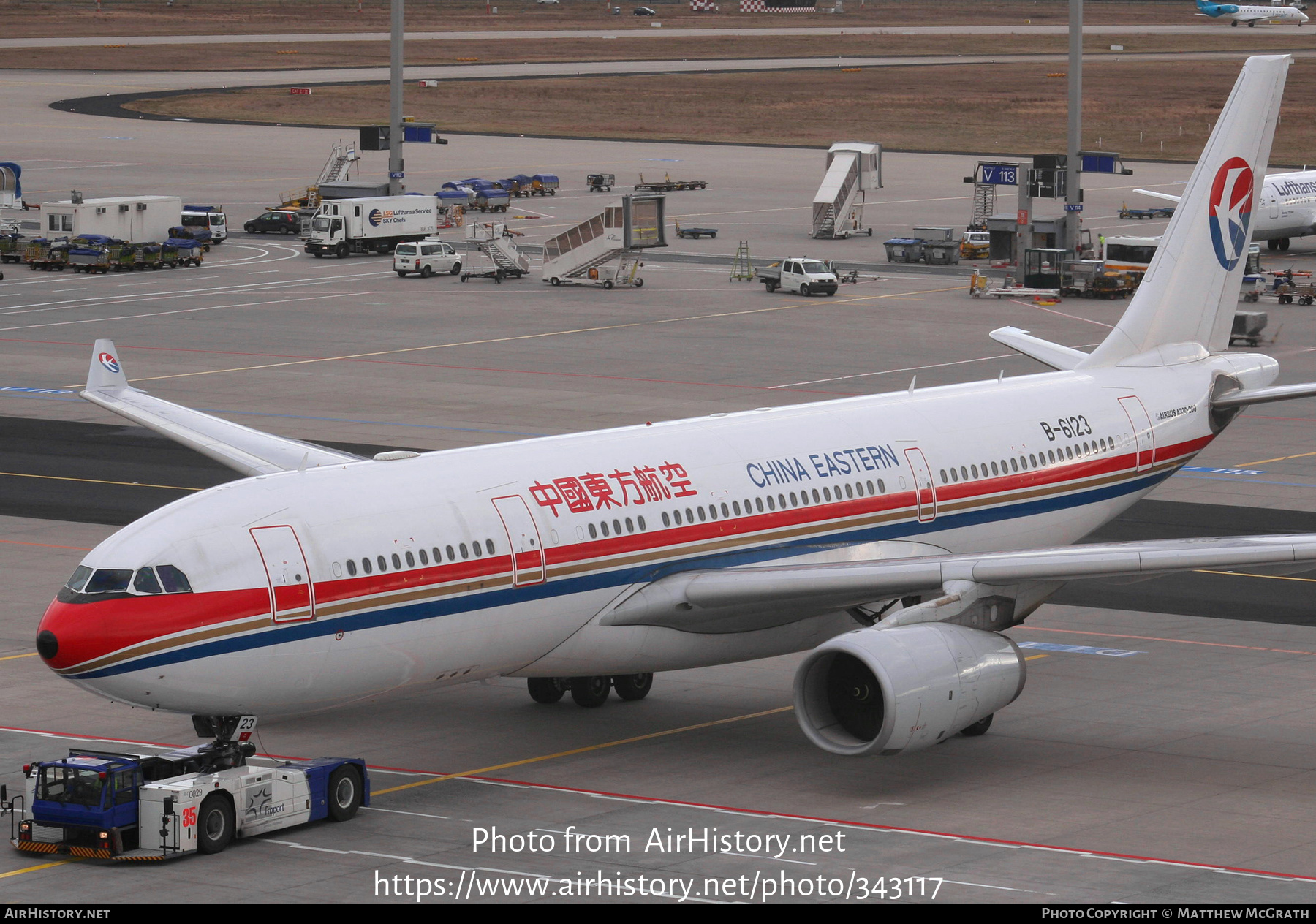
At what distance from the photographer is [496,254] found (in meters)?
102

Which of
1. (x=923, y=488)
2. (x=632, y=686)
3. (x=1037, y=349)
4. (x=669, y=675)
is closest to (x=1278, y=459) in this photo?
(x=1037, y=349)

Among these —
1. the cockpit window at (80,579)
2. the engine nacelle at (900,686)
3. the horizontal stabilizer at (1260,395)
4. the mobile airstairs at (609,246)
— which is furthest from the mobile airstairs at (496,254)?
the cockpit window at (80,579)

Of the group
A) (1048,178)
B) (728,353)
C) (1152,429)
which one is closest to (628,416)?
(728,353)

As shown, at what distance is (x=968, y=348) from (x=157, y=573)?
5662cm

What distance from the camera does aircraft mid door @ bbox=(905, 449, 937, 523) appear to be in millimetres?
34562

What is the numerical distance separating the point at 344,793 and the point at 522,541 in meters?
4.64

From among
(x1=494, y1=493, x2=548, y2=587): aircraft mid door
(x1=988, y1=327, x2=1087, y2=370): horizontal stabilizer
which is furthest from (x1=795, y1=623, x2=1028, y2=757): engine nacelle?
(x1=988, y1=327, x2=1087, y2=370): horizontal stabilizer

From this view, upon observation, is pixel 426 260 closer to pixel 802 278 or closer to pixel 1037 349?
pixel 802 278

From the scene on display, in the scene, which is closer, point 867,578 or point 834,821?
point 834,821

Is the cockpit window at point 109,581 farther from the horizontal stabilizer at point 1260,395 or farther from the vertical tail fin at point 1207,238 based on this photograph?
the horizontal stabilizer at point 1260,395

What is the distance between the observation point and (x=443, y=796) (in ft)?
93.0

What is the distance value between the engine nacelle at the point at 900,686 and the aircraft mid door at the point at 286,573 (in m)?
7.42

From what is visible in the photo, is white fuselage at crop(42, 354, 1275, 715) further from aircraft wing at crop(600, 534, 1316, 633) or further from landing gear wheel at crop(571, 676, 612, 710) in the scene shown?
landing gear wheel at crop(571, 676, 612, 710)

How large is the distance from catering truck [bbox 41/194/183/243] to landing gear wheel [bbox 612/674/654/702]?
79567mm
